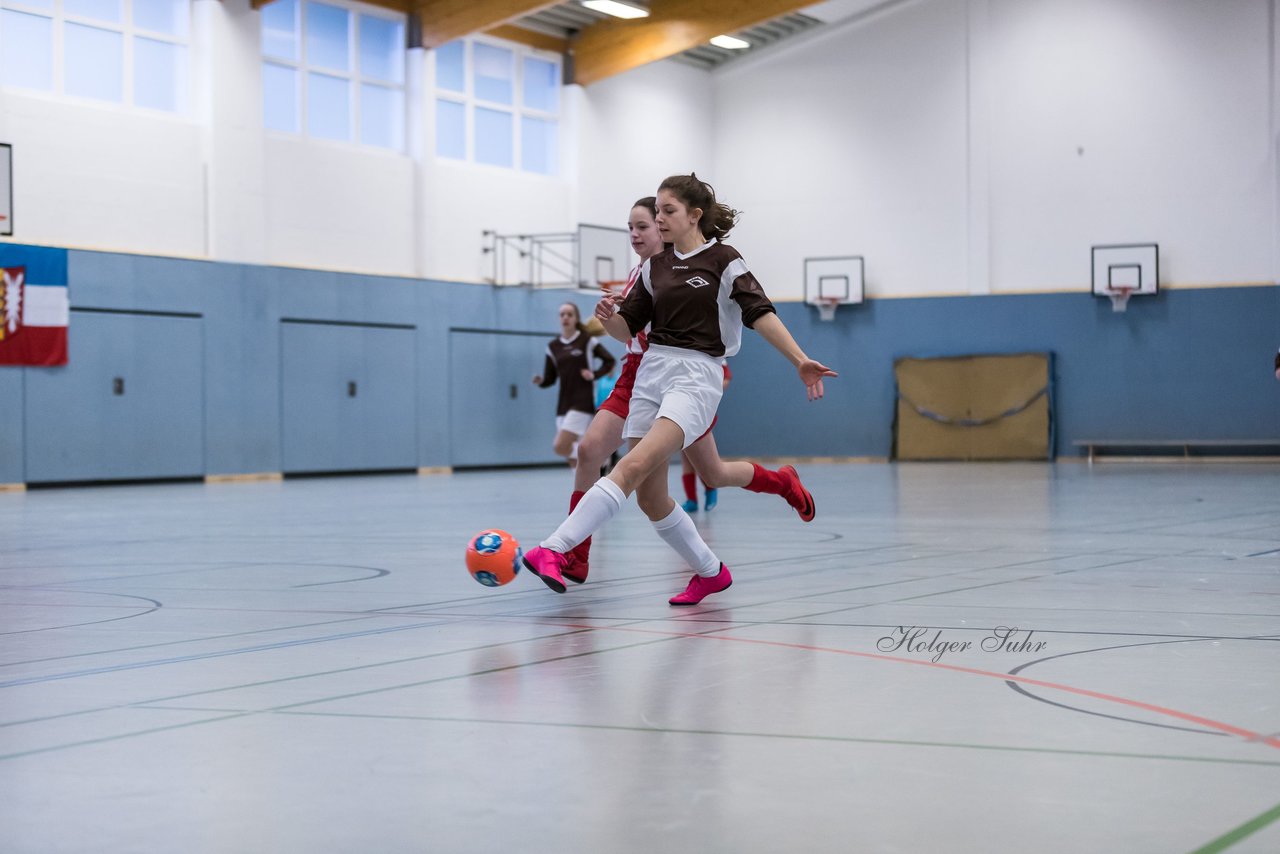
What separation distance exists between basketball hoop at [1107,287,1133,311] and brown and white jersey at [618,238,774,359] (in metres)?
25.0

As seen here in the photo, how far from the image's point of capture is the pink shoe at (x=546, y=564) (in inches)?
224

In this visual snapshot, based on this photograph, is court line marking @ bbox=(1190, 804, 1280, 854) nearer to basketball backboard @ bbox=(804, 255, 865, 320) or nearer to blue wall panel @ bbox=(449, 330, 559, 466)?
blue wall panel @ bbox=(449, 330, 559, 466)

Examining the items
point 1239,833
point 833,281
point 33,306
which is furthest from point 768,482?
point 833,281

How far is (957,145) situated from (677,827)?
30.0 meters

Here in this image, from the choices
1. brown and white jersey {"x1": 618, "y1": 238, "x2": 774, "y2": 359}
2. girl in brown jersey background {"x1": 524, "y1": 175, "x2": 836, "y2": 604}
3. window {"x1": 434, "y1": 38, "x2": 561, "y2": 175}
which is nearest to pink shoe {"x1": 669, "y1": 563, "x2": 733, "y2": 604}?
girl in brown jersey background {"x1": 524, "y1": 175, "x2": 836, "y2": 604}

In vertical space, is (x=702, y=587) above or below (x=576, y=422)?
below

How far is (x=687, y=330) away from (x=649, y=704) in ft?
8.81

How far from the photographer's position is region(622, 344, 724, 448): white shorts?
6078 mm

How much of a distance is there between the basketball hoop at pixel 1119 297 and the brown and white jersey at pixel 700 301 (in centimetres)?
2504

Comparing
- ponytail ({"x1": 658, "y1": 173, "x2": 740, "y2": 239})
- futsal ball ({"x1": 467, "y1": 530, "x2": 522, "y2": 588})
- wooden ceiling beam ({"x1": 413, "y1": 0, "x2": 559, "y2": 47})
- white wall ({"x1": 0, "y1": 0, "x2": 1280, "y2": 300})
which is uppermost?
wooden ceiling beam ({"x1": 413, "y1": 0, "x2": 559, "y2": 47})

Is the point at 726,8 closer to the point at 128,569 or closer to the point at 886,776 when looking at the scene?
the point at 128,569

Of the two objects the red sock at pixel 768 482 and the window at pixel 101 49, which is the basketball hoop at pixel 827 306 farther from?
the red sock at pixel 768 482

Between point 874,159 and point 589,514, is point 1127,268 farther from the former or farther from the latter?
point 589,514

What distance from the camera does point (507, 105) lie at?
2878cm
